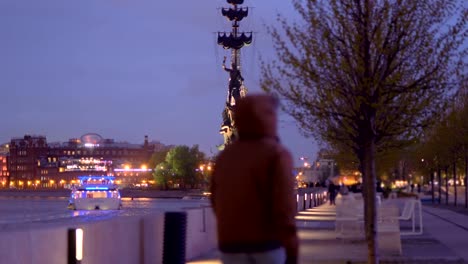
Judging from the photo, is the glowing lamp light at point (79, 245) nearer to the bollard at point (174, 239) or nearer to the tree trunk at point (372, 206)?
the bollard at point (174, 239)

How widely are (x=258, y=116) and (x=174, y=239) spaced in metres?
8.44

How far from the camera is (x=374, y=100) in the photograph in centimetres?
1402

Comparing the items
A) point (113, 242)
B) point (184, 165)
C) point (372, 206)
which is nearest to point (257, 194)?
point (113, 242)

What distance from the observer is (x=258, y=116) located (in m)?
6.38

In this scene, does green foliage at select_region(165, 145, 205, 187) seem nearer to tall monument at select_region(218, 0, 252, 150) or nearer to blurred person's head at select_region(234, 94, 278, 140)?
tall monument at select_region(218, 0, 252, 150)

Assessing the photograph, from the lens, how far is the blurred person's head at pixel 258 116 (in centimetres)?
637

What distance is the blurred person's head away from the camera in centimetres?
637

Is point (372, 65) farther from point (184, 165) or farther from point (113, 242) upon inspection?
point (184, 165)

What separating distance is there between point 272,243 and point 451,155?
46.7 m

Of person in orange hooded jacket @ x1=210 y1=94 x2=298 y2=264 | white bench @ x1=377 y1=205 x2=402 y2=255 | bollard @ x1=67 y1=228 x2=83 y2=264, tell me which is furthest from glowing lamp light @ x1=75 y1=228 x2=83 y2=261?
white bench @ x1=377 y1=205 x2=402 y2=255

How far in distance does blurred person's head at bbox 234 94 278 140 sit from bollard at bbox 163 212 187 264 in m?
8.33

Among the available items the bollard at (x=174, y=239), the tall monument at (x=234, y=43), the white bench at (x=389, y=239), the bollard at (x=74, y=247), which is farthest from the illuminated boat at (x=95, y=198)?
the bollard at (x=74, y=247)

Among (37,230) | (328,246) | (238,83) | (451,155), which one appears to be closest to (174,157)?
(238,83)

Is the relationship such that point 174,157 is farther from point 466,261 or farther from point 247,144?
point 247,144
